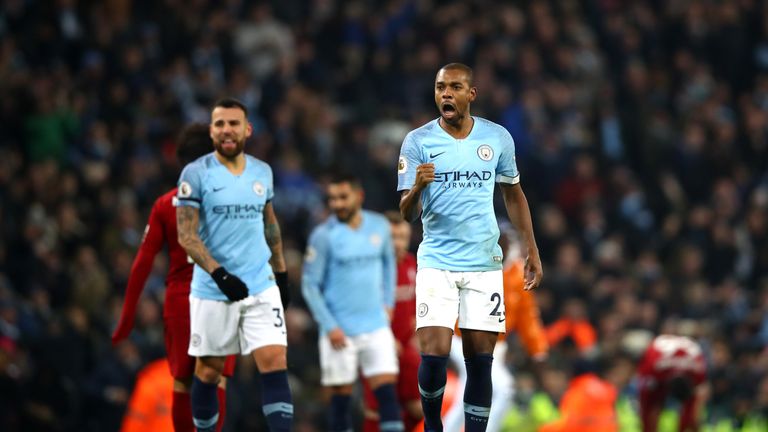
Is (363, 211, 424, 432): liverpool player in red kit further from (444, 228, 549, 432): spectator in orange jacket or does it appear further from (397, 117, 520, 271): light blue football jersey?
(397, 117, 520, 271): light blue football jersey

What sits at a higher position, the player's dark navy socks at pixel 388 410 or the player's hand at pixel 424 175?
the player's hand at pixel 424 175

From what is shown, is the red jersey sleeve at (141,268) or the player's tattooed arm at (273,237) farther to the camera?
the red jersey sleeve at (141,268)

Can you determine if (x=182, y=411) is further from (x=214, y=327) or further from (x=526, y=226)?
(x=526, y=226)

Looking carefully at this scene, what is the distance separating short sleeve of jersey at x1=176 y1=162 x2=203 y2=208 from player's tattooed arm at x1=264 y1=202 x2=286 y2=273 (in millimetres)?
562

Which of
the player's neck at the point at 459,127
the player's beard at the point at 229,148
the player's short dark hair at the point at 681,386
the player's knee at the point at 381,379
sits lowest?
the player's short dark hair at the point at 681,386

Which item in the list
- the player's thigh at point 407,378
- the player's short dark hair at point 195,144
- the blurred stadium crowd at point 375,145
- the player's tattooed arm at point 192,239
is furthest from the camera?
the blurred stadium crowd at point 375,145

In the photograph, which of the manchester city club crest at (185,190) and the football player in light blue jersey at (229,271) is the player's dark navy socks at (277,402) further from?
the manchester city club crest at (185,190)

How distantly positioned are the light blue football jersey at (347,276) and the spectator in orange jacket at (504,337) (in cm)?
84

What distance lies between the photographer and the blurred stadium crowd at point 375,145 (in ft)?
50.0

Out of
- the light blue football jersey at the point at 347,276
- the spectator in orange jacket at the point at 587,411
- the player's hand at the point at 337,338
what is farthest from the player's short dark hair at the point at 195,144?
the spectator in orange jacket at the point at 587,411

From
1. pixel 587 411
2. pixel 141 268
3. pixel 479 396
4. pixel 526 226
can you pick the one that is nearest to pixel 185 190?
pixel 141 268

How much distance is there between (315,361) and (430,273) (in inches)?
303

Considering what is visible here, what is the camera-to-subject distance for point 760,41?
23500 millimetres

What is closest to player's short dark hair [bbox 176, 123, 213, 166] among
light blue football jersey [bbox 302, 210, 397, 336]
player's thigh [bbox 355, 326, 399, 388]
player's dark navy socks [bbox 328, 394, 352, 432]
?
light blue football jersey [bbox 302, 210, 397, 336]
